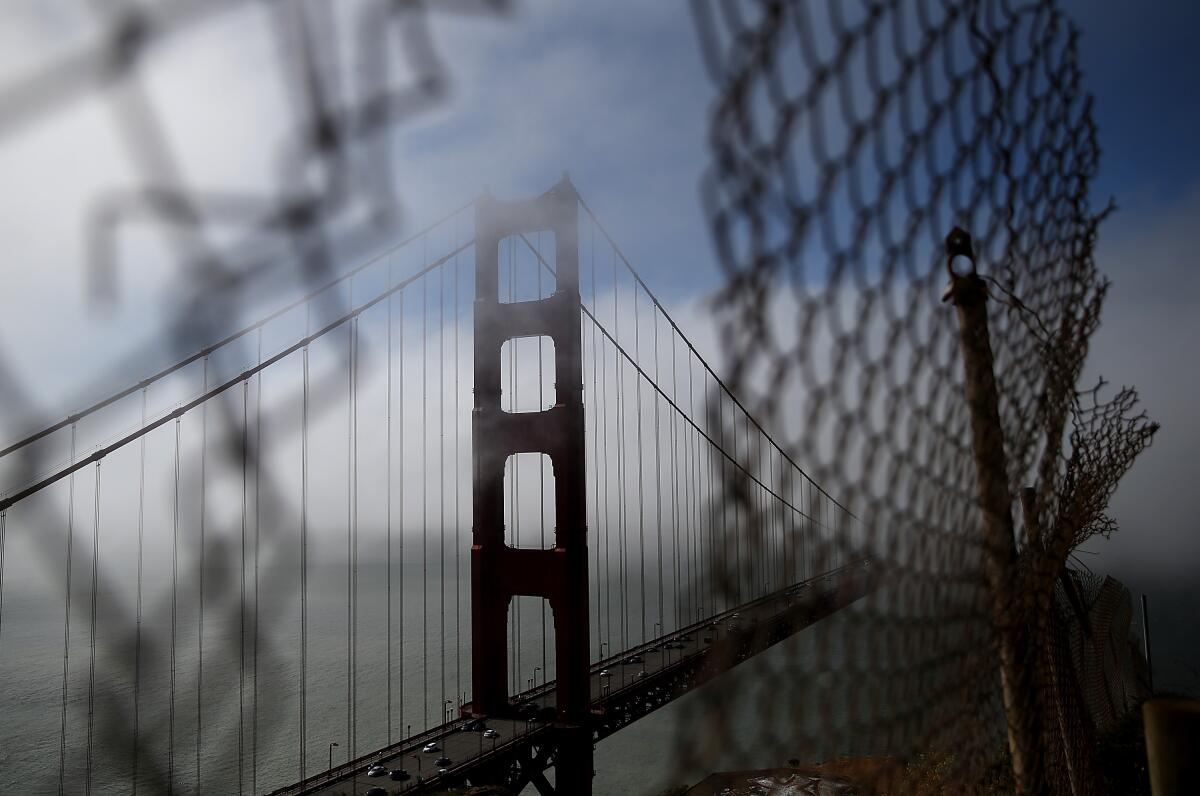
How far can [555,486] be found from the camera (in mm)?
9633

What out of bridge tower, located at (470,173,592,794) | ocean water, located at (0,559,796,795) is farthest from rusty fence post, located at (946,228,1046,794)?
bridge tower, located at (470,173,592,794)

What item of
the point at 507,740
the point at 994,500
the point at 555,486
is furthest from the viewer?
the point at 555,486

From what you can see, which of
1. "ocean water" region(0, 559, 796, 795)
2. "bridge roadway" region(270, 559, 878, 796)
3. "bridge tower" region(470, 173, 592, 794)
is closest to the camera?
"ocean water" region(0, 559, 796, 795)

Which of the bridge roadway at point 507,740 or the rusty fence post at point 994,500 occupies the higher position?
the rusty fence post at point 994,500

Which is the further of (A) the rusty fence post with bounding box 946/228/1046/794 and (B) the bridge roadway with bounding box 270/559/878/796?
(B) the bridge roadway with bounding box 270/559/878/796

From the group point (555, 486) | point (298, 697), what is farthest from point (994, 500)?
point (298, 697)

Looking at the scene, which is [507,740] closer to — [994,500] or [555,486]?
[555,486]

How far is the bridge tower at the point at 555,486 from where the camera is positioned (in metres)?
9.39

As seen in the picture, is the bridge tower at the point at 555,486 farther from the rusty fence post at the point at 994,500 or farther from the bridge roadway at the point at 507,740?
the rusty fence post at the point at 994,500

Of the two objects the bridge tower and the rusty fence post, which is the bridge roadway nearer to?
the bridge tower

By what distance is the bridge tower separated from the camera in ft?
30.8

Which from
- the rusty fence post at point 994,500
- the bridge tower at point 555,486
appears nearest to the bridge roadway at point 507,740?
the bridge tower at point 555,486

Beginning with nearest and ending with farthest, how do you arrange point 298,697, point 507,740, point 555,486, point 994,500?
point 994,500 < point 507,740 < point 555,486 < point 298,697

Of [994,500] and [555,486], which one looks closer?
[994,500]
